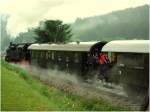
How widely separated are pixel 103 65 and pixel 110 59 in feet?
4.52

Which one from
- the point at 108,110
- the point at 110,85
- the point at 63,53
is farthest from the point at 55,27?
the point at 108,110

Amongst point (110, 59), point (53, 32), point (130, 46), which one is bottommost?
point (110, 59)

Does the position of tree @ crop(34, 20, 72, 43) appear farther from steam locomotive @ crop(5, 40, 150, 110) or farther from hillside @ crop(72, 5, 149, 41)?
hillside @ crop(72, 5, 149, 41)

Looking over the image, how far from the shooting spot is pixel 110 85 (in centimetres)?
2322

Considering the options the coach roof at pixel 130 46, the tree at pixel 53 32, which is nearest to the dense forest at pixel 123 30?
the tree at pixel 53 32

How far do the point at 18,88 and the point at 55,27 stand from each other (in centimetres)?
7602

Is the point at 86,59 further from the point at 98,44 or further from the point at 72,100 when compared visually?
the point at 72,100

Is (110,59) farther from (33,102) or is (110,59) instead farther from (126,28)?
(126,28)

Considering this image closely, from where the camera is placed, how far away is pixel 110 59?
22281 mm

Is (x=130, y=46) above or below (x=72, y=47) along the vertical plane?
above

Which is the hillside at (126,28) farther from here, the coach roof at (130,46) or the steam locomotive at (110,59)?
the coach roof at (130,46)

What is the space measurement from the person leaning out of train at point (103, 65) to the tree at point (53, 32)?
62.5 m

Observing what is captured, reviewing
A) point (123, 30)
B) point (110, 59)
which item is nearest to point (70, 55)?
point (110, 59)

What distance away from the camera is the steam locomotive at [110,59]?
62.3 feet
